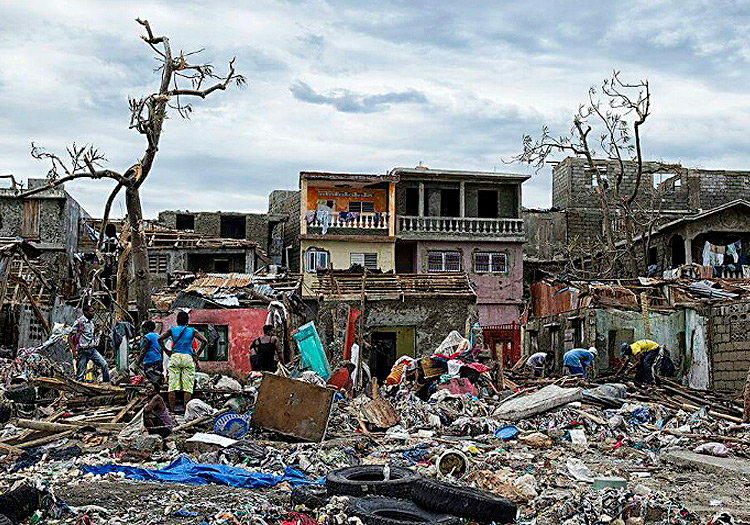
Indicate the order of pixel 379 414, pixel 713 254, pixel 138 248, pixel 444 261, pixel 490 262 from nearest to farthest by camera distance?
pixel 379 414 < pixel 138 248 < pixel 713 254 < pixel 444 261 < pixel 490 262

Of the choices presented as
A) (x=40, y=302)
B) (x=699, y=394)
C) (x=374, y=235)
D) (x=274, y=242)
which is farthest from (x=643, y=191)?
(x=40, y=302)

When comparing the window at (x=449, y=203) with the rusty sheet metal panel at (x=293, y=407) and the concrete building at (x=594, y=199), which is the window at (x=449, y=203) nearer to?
the concrete building at (x=594, y=199)

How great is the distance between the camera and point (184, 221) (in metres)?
42.1

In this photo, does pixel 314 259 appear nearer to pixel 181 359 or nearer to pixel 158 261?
pixel 158 261

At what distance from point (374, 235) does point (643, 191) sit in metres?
17.0

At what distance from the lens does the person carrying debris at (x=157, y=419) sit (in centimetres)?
1075

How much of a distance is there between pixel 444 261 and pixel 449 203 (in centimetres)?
345

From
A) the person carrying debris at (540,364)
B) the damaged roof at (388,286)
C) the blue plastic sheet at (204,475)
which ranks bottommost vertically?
the person carrying debris at (540,364)

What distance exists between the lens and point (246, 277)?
26.5 m

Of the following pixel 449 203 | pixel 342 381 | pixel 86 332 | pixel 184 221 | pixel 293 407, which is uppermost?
pixel 449 203

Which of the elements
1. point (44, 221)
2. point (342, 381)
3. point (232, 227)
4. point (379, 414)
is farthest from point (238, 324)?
point (232, 227)

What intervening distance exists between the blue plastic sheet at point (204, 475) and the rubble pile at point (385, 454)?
23mm

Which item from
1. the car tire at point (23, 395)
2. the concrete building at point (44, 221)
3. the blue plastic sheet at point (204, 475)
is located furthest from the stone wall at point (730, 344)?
the concrete building at point (44, 221)

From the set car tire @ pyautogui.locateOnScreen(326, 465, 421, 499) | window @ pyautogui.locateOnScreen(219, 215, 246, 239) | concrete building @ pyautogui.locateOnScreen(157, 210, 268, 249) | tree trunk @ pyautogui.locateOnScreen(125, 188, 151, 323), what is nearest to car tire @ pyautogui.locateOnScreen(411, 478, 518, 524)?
car tire @ pyautogui.locateOnScreen(326, 465, 421, 499)
